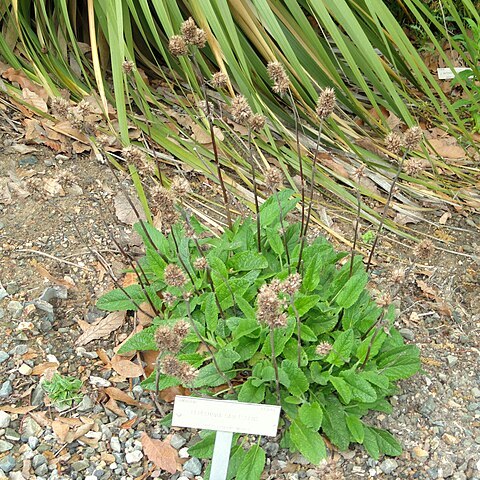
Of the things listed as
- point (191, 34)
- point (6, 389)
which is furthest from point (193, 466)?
point (191, 34)

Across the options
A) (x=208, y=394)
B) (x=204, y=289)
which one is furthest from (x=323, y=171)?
(x=208, y=394)

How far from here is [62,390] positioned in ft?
6.49

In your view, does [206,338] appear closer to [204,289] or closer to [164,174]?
[204,289]

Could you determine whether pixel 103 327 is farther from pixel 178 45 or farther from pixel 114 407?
pixel 178 45

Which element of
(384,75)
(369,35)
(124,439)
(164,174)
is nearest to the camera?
(124,439)

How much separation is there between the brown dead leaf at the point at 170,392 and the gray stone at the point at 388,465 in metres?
0.55

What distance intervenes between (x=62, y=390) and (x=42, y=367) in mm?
113

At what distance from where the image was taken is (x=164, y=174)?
2645 millimetres

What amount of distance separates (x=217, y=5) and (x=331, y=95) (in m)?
0.95

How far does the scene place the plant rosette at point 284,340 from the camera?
5.99ft

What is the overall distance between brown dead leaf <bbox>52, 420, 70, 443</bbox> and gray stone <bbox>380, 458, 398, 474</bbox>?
0.81 meters

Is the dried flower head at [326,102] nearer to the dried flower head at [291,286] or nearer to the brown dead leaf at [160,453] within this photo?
the dried flower head at [291,286]

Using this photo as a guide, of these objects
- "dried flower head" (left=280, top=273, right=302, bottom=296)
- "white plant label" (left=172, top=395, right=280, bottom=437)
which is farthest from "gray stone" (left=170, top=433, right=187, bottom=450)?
"dried flower head" (left=280, top=273, right=302, bottom=296)

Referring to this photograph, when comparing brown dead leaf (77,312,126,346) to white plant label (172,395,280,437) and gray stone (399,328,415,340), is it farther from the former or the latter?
gray stone (399,328,415,340)
